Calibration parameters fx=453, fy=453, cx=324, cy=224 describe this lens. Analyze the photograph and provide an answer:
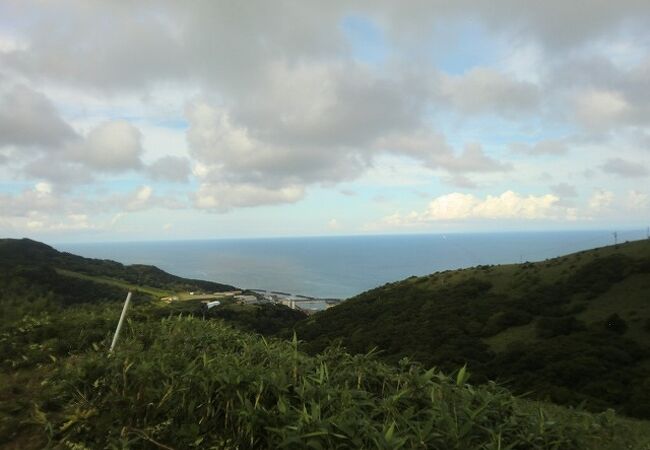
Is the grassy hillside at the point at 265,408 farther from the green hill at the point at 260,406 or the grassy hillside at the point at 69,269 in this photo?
the grassy hillside at the point at 69,269

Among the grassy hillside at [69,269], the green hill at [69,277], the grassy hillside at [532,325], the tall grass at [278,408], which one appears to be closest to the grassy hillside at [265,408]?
the tall grass at [278,408]

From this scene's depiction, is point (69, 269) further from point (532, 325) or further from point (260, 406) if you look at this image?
point (260, 406)

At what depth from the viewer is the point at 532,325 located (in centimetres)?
4159

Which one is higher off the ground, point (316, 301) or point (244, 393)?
point (244, 393)

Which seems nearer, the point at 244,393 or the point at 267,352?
the point at 244,393

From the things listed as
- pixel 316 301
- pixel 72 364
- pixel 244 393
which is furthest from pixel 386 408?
pixel 316 301

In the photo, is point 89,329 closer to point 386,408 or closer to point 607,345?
point 386,408

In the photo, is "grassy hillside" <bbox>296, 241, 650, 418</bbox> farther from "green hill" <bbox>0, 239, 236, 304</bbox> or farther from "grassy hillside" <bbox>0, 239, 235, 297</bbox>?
"grassy hillside" <bbox>0, 239, 235, 297</bbox>

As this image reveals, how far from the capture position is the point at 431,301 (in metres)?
56.2

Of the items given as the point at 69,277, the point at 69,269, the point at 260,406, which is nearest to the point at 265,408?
the point at 260,406

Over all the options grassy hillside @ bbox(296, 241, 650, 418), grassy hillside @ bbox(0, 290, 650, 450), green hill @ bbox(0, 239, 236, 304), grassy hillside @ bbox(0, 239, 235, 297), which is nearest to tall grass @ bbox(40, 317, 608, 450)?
grassy hillside @ bbox(0, 290, 650, 450)

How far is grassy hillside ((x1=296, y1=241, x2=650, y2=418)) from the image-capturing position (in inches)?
1075

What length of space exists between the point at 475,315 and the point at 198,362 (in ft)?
149

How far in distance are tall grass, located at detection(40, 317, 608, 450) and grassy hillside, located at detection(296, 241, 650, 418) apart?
16.4 metres
